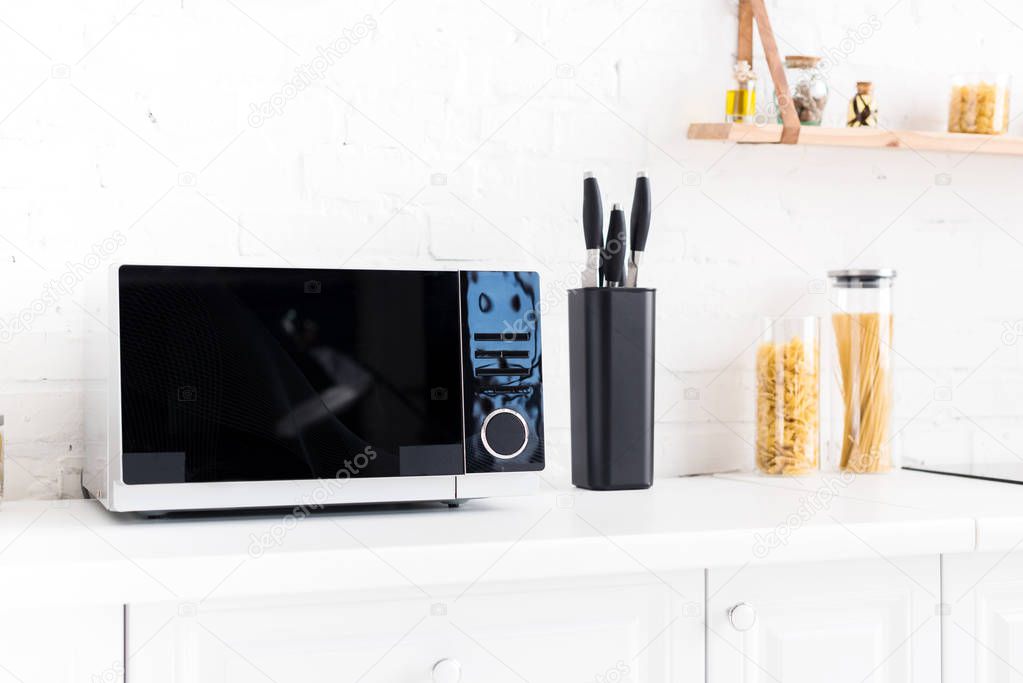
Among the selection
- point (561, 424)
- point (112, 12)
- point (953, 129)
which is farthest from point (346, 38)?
point (953, 129)

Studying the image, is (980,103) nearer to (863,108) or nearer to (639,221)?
(863,108)

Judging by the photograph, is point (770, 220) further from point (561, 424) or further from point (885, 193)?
point (561, 424)

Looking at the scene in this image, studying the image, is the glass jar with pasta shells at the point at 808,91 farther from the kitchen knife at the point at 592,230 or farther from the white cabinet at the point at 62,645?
the white cabinet at the point at 62,645

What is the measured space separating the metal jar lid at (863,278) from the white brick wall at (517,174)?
3.9 inches

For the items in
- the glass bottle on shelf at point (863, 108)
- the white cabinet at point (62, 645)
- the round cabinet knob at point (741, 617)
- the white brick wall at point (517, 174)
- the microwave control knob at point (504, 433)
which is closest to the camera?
the white cabinet at point (62, 645)

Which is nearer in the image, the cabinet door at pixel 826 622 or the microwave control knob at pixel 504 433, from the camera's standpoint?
the cabinet door at pixel 826 622

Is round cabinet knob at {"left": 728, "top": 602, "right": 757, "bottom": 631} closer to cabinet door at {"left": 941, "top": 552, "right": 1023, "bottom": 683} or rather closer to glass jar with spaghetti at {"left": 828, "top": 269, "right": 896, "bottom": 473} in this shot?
cabinet door at {"left": 941, "top": 552, "right": 1023, "bottom": 683}

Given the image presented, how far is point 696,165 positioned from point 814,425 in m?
0.40

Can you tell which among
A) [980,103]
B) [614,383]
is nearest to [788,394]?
[614,383]

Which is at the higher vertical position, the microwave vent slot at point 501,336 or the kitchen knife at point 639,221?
the kitchen knife at point 639,221

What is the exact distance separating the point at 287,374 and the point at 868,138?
0.89 metres

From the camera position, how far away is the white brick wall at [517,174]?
121 centimetres

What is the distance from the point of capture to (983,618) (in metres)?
1.03

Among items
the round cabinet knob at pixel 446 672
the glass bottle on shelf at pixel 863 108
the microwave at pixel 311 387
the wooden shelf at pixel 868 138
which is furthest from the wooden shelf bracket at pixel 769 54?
the round cabinet knob at pixel 446 672
